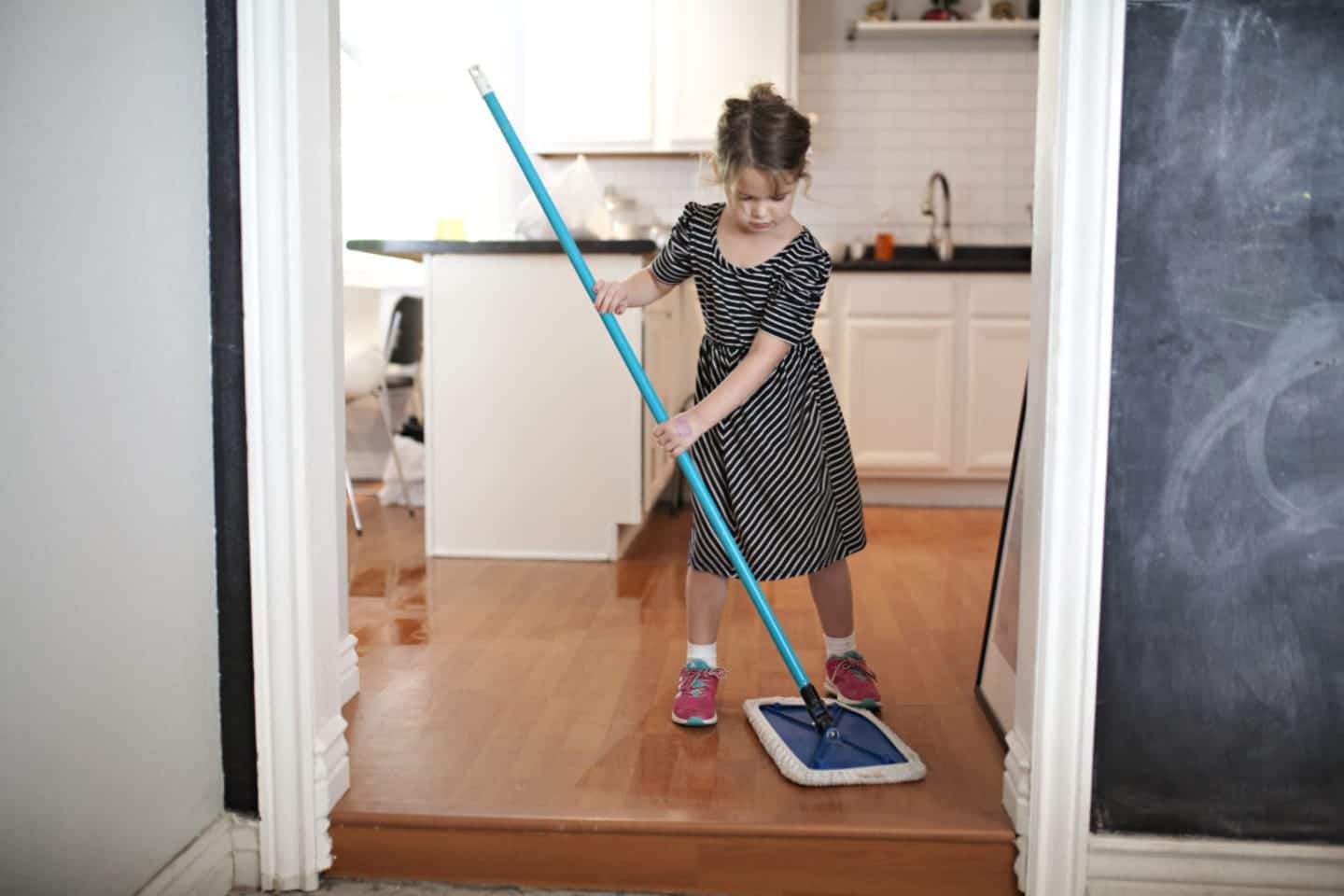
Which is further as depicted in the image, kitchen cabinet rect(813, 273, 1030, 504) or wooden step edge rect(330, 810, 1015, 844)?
kitchen cabinet rect(813, 273, 1030, 504)

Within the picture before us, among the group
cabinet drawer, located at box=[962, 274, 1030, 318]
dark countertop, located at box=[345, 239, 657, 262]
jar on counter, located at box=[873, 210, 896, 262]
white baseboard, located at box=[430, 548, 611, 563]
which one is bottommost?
white baseboard, located at box=[430, 548, 611, 563]

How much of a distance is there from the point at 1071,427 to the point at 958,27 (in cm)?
356

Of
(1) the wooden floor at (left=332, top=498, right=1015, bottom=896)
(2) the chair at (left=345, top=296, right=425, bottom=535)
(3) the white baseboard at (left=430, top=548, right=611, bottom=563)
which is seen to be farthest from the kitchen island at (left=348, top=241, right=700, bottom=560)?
(2) the chair at (left=345, top=296, right=425, bottom=535)

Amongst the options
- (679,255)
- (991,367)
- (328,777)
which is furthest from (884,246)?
(328,777)

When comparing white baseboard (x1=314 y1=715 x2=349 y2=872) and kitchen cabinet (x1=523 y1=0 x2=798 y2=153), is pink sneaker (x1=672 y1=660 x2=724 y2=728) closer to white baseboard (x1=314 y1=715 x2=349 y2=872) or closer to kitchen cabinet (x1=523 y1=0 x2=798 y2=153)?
white baseboard (x1=314 y1=715 x2=349 y2=872)

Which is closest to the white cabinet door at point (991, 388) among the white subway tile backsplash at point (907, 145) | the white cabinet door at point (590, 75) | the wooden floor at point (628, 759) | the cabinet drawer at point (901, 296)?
the cabinet drawer at point (901, 296)

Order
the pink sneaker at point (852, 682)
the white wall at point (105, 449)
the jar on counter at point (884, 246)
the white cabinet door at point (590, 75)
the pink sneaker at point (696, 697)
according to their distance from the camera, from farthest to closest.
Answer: the jar on counter at point (884, 246) < the white cabinet door at point (590, 75) < the pink sneaker at point (852, 682) < the pink sneaker at point (696, 697) < the white wall at point (105, 449)

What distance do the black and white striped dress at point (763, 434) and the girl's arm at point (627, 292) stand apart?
0.12ft

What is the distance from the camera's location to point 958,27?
14.9 ft

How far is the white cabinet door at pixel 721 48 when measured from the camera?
4.40 metres

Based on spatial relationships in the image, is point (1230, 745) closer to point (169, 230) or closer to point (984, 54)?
point (169, 230)

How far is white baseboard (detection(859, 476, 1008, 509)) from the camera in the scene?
4309 mm

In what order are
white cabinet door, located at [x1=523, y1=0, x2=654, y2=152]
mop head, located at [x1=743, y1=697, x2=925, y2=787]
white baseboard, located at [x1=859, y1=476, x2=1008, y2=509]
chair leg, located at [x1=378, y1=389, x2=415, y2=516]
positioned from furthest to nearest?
white cabinet door, located at [x1=523, y1=0, x2=654, y2=152], white baseboard, located at [x1=859, y1=476, x2=1008, y2=509], chair leg, located at [x1=378, y1=389, x2=415, y2=516], mop head, located at [x1=743, y1=697, x2=925, y2=787]

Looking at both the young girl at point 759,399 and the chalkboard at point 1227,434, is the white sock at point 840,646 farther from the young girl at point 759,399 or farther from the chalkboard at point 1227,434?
the chalkboard at point 1227,434
